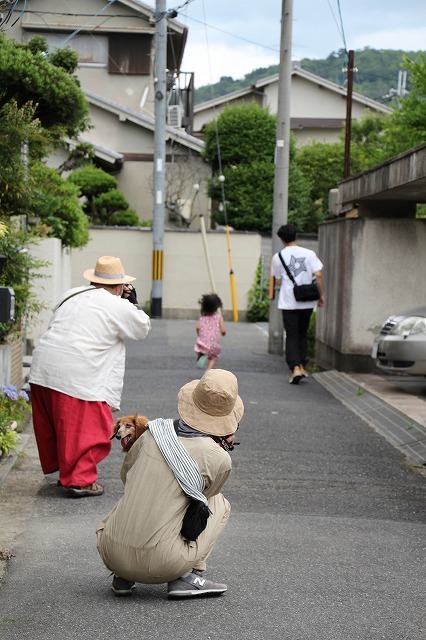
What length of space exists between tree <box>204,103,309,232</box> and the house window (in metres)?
3.25

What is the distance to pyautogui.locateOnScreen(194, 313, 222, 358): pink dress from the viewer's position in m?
13.4

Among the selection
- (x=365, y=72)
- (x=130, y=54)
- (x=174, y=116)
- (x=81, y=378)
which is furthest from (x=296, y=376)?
(x=365, y=72)

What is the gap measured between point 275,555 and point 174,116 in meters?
28.7

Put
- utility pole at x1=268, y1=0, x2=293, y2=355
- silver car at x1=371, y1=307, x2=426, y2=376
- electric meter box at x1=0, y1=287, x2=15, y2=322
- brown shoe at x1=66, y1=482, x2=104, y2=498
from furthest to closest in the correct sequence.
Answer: utility pole at x1=268, y1=0, x2=293, y2=355 < silver car at x1=371, y1=307, x2=426, y2=376 < brown shoe at x1=66, y1=482, x2=104, y2=498 < electric meter box at x1=0, y1=287, x2=15, y2=322

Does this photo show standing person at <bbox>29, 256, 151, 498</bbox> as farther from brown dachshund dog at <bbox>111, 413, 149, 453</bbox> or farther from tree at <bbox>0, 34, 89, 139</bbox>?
tree at <bbox>0, 34, 89, 139</bbox>

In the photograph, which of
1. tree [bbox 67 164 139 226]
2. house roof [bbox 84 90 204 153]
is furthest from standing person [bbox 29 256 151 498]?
house roof [bbox 84 90 204 153]

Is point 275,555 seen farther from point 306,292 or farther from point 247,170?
point 247,170

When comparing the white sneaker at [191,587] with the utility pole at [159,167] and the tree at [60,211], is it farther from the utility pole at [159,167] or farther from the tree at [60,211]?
the utility pole at [159,167]

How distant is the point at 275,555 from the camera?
228 inches

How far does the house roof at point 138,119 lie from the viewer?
1187 inches

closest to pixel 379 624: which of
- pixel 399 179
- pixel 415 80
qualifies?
pixel 399 179

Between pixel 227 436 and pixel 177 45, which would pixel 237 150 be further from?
pixel 227 436

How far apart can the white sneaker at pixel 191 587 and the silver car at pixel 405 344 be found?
7170mm

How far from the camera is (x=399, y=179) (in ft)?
36.7
